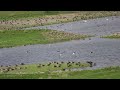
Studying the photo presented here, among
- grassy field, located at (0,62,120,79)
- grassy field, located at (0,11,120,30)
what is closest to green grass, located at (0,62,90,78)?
grassy field, located at (0,62,120,79)

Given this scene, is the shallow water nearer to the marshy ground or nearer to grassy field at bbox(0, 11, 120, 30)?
→ the marshy ground

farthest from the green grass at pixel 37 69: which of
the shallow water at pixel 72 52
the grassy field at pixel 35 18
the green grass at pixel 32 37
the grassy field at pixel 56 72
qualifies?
the grassy field at pixel 35 18

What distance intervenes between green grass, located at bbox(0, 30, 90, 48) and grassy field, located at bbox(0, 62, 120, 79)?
12884 millimetres

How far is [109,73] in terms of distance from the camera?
27344 millimetres

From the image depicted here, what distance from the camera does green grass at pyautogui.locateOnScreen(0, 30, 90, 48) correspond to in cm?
4616

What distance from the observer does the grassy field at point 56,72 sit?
89.3 ft

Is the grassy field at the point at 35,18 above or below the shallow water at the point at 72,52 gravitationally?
above

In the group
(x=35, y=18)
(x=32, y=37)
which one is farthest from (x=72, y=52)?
(x=35, y=18)

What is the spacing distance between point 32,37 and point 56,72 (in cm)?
2058

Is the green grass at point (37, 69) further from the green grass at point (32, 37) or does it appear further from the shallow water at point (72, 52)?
the green grass at point (32, 37)

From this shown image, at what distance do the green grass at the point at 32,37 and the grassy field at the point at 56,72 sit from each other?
12.9 metres
